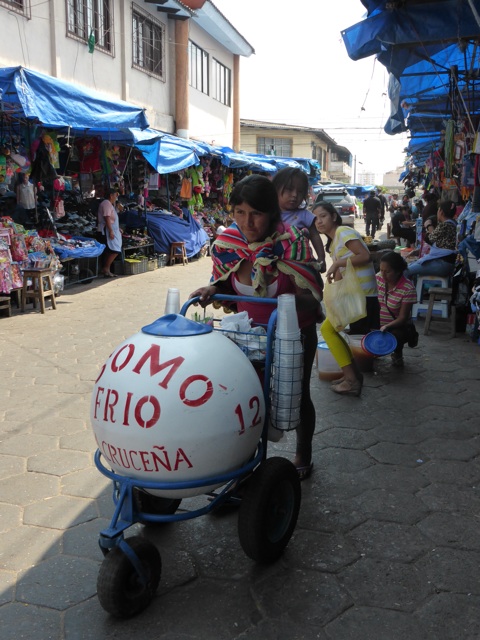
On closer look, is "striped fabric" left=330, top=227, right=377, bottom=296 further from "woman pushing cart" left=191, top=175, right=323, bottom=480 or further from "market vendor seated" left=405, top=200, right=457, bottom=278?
"market vendor seated" left=405, top=200, right=457, bottom=278

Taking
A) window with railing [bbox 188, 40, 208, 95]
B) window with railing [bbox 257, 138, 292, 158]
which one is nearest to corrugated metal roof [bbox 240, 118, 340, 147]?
window with railing [bbox 257, 138, 292, 158]

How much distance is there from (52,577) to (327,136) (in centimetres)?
4509

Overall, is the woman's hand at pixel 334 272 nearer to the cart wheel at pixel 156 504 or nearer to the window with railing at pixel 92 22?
the cart wheel at pixel 156 504

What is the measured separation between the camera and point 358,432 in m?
4.22

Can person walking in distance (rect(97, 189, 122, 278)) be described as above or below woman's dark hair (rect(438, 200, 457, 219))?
below

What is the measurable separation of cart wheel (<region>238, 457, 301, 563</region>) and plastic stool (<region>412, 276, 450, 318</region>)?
544 centimetres

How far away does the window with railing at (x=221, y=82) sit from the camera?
69.7ft

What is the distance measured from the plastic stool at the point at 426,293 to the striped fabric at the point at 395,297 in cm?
185

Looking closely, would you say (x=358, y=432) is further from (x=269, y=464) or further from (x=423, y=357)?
(x=423, y=357)

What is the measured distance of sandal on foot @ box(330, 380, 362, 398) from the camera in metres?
4.98

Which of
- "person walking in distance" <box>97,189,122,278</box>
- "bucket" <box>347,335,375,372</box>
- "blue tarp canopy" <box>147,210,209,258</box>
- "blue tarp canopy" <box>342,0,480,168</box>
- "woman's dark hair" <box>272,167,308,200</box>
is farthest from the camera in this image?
"blue tarp canopy" <box>147,210,209,258</box>

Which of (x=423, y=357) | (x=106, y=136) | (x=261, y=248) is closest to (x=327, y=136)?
(x=106, y=136)

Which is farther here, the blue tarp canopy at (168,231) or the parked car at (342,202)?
the parked car at (342,202)

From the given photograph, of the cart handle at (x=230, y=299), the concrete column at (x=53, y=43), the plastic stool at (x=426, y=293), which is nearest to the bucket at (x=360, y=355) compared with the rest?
the plastic stool at (x=426, y=293)
